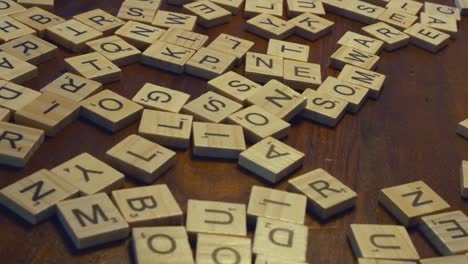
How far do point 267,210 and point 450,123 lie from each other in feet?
1.65

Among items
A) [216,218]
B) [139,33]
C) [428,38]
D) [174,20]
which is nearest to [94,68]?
[139,33]

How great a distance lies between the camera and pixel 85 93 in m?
1.31

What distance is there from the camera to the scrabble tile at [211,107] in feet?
4.24

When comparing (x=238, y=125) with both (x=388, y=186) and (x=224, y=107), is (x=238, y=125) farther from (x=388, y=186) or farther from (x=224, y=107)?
(x=388, y=186)

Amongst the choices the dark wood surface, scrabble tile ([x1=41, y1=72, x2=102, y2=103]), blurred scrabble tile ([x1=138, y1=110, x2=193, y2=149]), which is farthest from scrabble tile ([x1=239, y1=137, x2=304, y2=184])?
scrabble tile ([x1=41, y1=72, x2=102, y2=103])

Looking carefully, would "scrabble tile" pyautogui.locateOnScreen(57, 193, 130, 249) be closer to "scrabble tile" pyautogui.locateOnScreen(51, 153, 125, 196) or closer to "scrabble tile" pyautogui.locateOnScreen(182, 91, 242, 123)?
"scrabble tile" pyautogui.locateOnScreen(51, 153, 125, 196)

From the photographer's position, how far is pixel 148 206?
1.06 metres

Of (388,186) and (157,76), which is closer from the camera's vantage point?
(388,186)

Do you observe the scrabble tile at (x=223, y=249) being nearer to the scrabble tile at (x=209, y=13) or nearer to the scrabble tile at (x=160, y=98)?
the scrabble tile at (x=160, y=98)

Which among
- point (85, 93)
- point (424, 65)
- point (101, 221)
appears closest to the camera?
point (101, 221)

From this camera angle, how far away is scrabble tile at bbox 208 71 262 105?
1.36m

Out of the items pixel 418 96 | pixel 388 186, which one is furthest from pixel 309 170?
pixel 418 96

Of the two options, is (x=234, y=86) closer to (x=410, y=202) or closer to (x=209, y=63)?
(x=209, y=63)

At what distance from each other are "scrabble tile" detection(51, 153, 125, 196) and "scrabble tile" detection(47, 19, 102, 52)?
41 cm
